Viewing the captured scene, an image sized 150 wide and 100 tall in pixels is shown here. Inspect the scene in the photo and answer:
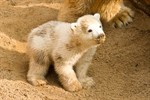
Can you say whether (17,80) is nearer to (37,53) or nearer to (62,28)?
(37,53)

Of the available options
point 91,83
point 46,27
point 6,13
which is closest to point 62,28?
point 46,27

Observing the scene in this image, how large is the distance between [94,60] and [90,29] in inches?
26.5

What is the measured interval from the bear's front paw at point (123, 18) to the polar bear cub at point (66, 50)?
90cm

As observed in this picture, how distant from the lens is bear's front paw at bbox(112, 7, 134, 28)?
409 centimetres

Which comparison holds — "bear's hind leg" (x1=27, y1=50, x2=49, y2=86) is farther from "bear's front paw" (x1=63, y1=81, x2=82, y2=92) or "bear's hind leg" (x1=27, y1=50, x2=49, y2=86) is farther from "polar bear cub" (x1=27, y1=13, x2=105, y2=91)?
"bear's front paw" (x1=63, y1=81, x2=82, y2=92)

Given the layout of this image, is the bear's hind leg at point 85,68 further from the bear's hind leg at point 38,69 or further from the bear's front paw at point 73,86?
the bear's hind leg at point 38,69

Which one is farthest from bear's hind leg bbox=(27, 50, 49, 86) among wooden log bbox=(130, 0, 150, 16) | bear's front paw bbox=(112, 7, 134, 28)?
wooden log bbox=(130, 0, 150, 16)

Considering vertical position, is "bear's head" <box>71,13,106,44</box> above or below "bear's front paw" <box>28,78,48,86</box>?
above

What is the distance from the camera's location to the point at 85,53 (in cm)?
322

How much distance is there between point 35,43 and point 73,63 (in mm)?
321

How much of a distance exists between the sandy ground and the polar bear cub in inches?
3.4

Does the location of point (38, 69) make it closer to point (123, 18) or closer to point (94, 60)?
point (94, 60)

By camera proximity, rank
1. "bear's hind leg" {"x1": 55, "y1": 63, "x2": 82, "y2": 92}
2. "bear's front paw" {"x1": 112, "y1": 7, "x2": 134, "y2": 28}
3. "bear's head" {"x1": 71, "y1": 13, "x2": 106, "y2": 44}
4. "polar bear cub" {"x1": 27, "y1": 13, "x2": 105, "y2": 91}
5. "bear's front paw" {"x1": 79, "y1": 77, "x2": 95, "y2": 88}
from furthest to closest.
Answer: "bear's front paw" {"x1": 112, "y1": 7, "x2": 134, "y2": 28} < "bear's front paw" {"x1": 79, "y1": 77, "x2": 95, "y2": 88} < "bear's hind leg" {"x1": 55, "y1": 63, "x2": 82, "y2": 92} < "polar bear cub" {"x1": 27, "y1": 13, "x2": 105, "y2": 91} < "bear's head" {"x1": 71, "y1": 13, "x2": 106, "y2": 44}

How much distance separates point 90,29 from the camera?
9.74 ft
